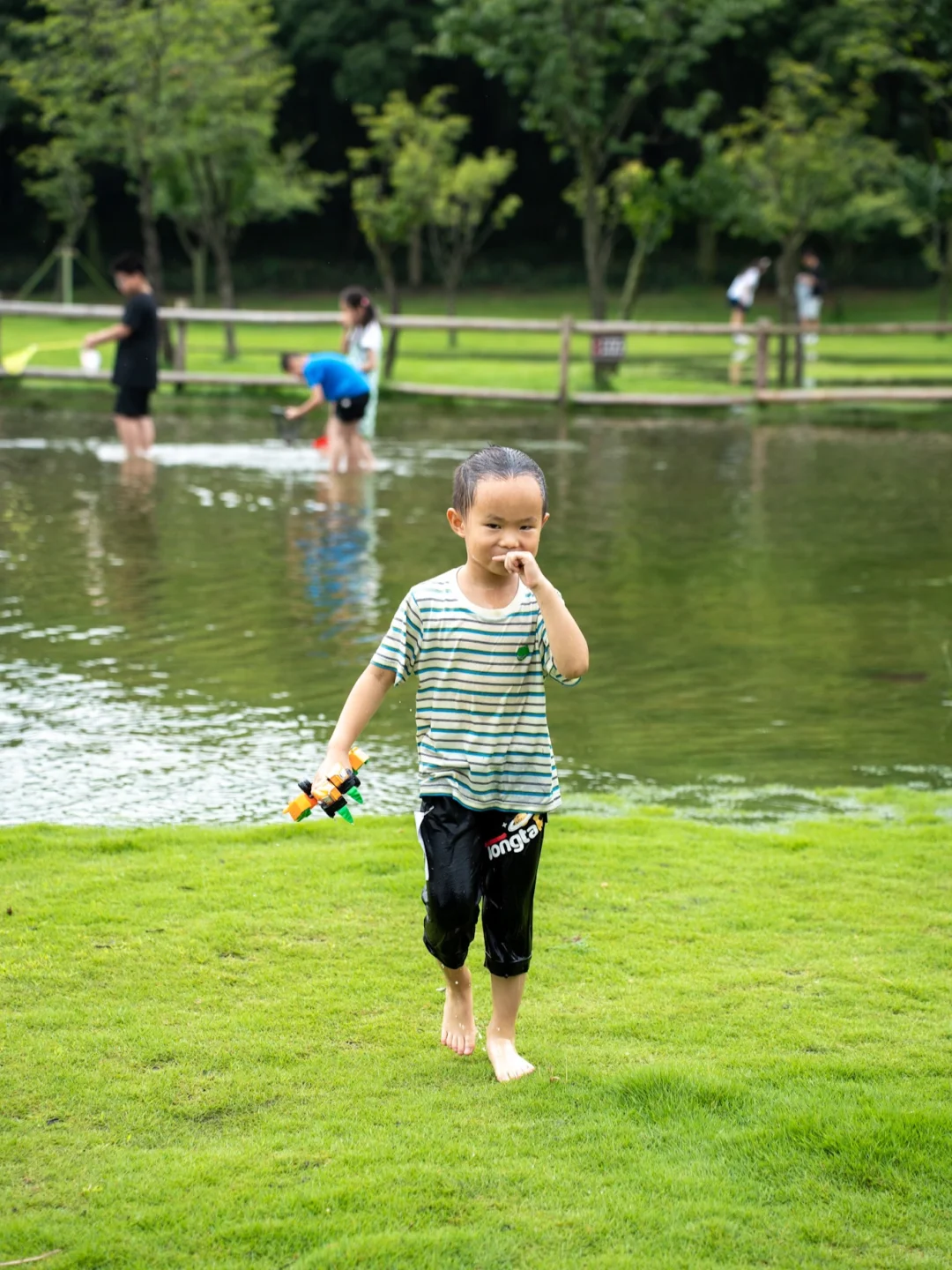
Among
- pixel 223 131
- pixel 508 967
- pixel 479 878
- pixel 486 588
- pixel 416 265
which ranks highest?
pixel 223 131

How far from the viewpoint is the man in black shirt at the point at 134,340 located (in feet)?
51.5

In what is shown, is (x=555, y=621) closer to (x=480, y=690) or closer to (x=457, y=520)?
(x=480, y=690)

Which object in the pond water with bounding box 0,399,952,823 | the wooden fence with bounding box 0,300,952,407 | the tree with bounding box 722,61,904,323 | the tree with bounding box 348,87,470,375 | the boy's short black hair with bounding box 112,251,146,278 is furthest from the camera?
the tree with bounding box 348,87,470,375

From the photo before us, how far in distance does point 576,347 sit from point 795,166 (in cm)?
855

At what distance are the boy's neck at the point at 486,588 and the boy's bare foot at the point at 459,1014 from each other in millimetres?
928

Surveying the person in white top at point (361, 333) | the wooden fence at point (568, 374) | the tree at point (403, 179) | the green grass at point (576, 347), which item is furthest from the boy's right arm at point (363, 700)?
the tree at point (403, 179)

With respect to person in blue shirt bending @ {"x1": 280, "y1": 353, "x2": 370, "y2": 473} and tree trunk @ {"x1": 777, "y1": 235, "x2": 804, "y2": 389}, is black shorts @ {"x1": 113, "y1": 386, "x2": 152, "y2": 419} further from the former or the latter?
tree trunk @ {"x1": 777, "y1": 235, "x2": 804, "y2": 389}

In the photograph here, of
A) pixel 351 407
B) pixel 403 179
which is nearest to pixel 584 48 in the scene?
pixel 403 179

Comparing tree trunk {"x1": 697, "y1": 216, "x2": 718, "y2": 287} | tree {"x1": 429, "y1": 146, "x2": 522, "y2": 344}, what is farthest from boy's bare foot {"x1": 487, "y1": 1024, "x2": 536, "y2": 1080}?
tree trunk {"x1": 697, "y1": 216, "x2": 718, "y2": 287}

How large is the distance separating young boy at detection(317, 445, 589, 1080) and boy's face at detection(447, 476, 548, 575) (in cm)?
3

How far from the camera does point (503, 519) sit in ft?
12.6

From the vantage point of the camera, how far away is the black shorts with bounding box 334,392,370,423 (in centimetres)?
1608

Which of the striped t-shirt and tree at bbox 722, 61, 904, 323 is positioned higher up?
tree at bbox 722, 61, 904, 323

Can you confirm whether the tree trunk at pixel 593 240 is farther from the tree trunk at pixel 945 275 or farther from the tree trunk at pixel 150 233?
the tree trunk at pixel 945 275
